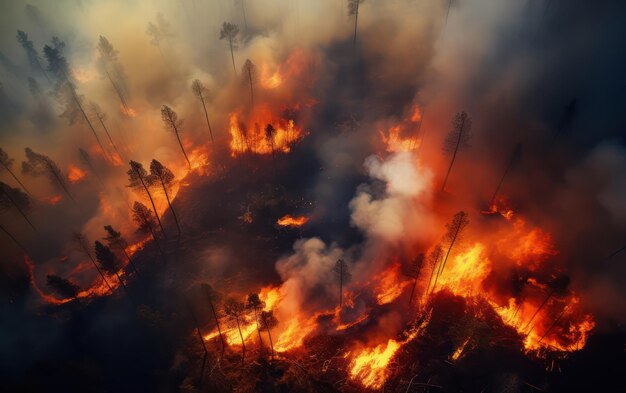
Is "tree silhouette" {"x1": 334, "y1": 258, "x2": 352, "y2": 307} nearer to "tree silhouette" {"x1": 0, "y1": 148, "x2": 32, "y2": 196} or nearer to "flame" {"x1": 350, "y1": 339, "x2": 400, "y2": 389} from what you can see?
"flame" {"x1": 350, "y1": 339, "x2": 400, "y2": 389}

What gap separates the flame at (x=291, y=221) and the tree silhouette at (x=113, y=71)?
2137 inches

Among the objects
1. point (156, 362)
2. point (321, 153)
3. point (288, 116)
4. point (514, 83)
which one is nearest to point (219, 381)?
point (156, 362)

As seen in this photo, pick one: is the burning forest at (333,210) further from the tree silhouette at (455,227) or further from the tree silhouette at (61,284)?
the tree silhouette at (61,284)

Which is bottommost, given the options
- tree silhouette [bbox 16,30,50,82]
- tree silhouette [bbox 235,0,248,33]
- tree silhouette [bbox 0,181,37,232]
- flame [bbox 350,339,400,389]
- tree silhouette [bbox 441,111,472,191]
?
flame [bbox 350,339,400,389]

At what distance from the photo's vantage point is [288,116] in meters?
70.3

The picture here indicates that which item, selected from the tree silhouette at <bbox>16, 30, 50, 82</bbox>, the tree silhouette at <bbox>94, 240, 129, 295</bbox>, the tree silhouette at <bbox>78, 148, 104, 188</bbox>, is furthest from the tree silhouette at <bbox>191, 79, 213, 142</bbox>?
the tree silhouette at <bbox>16, 30, 50, 82</bbox>

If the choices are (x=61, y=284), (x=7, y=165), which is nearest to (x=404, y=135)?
(x=61, y=284)

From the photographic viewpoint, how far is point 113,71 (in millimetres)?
79688

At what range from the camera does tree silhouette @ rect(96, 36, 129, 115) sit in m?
75.9

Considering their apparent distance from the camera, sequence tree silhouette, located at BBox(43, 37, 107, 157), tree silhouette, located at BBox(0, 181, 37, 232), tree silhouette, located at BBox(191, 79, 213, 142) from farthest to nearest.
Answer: tree silhouette, located at BBox(43, 37, 107, 157) → tree silhouette, located at BBox(191, 79, 213, 142) → tree silhouette, located at BBox(0, 181, 37, 232)

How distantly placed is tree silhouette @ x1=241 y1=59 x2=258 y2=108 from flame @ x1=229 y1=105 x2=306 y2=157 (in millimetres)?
5779

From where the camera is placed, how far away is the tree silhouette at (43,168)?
Answer: 2325 inches

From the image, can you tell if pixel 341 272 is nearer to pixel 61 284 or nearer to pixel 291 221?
pixel 291 221

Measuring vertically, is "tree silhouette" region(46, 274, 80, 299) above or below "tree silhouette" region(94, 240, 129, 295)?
below
